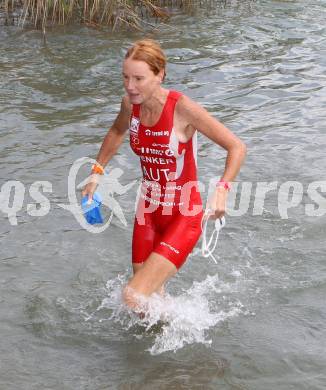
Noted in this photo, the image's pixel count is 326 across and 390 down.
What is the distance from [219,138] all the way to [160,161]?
1.60 ft

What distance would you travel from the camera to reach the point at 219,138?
480cm

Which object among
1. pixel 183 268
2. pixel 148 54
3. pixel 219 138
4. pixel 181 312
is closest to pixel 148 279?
pixel 181 312

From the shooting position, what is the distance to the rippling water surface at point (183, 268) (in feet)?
17.0

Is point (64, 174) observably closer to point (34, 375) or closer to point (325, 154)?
point (325, 154)

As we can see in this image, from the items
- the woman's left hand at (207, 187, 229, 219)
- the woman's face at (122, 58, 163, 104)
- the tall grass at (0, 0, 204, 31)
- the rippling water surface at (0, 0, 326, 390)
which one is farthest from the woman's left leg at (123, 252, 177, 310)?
the tall grass at (0, 0, 204, 31)

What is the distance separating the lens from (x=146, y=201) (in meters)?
5.36

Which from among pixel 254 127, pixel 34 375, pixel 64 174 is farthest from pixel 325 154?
pixel 34 375

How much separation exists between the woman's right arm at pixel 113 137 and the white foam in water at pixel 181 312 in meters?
0.88

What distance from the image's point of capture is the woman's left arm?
15.1 feet

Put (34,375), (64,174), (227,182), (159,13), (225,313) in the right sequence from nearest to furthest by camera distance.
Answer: (227,182)
(34,375)
(225,313)
(64,174)
(159,13)

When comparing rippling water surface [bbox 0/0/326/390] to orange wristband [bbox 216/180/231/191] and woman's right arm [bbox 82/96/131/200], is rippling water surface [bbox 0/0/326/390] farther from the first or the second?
orange wristband [bbox 216/180/231/191]

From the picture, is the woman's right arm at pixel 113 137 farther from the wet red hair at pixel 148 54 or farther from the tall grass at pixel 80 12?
the tall grass at pixel 80 12

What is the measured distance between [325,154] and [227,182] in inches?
180

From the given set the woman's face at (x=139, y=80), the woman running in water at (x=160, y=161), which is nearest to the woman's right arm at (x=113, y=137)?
the woman running in water at (x=160, y=161)
